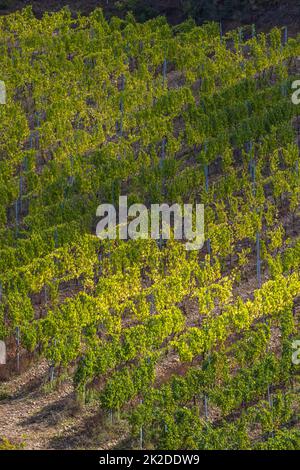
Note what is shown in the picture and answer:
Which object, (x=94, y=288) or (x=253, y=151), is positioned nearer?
(x=94, y=288)

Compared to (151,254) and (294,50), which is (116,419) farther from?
(294,50)

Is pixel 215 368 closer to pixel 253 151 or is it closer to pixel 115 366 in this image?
pixel 115 366

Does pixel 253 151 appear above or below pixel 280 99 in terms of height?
below

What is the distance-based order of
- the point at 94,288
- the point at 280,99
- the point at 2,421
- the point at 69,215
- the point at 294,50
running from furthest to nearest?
1. the point at 294,50
2. the point at 280,99
3. the point at 69,215
4. the point at 94,288
5. the point at 2,421

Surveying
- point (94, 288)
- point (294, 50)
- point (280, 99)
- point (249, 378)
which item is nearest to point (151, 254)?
point (94, 288)

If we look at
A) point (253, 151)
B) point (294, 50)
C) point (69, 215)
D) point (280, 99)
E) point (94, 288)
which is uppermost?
point (294, 50)

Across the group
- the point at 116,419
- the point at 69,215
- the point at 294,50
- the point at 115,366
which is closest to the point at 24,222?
the point at 69,215
